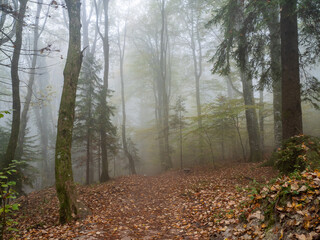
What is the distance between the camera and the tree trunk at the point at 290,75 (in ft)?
18.6

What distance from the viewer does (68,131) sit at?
578cm

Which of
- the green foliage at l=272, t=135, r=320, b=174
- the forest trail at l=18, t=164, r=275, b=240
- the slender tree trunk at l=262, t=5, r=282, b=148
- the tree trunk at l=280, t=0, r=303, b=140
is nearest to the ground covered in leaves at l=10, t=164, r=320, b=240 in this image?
the forest trail at l=18, t=164, r=275, b=240

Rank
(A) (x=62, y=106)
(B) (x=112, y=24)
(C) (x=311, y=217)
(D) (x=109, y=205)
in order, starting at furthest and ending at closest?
(B) (x=112, y=24), (D) (x=109, y=205), (A) (x=62, y=106), (C) (x=311, y=217)

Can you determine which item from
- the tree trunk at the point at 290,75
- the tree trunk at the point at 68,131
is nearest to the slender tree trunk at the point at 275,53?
the tree trunk at the point at 290,75

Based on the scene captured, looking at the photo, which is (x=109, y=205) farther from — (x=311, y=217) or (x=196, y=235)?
(x=311, y=217)

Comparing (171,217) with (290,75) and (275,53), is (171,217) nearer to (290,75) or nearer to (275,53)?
(290,75)

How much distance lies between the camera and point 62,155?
5574mm

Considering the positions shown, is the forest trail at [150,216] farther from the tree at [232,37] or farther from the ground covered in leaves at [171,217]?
the tree at [232,37]

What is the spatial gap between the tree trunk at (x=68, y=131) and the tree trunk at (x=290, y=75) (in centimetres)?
662

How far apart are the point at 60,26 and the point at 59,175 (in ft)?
71.6

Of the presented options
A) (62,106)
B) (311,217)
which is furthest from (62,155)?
(311,217)

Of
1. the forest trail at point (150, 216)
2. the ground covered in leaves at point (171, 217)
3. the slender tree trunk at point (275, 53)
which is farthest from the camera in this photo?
the slender tree trunk at point (275, 53)

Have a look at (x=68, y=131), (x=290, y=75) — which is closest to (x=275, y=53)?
(x=290, y=75)

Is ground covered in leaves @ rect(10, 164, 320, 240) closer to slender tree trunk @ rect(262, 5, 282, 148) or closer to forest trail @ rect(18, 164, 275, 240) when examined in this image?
forest trail @ rect(18, 164, 275, 240)
